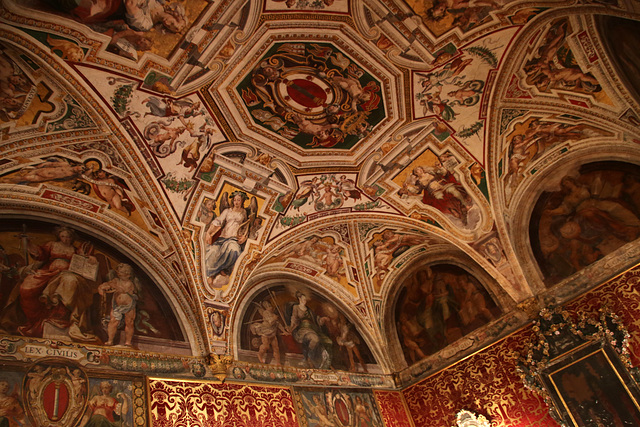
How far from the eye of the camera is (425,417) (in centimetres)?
1234

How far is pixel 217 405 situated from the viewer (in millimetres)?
A: 9203

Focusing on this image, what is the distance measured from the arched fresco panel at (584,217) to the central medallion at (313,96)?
503cm

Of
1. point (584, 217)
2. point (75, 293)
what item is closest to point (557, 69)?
point (584, 217)

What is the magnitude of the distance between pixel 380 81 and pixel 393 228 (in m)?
4.67

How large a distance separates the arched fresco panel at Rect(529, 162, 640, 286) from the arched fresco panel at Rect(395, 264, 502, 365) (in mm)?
1962

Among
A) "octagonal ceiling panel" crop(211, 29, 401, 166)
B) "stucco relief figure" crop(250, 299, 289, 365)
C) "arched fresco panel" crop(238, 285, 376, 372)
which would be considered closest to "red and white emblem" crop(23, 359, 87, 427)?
"arched fresco panel" crop(238, 285, 376, 372)

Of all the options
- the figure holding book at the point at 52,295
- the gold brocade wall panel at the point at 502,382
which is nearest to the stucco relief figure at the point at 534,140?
the gold brocade wall panel at the point at 502,382

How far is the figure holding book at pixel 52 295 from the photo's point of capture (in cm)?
808

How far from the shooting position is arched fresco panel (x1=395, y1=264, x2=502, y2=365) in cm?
1248

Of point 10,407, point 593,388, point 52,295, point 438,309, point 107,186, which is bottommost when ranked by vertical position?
point 593,388

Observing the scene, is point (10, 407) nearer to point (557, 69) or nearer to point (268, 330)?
point (268, 330)

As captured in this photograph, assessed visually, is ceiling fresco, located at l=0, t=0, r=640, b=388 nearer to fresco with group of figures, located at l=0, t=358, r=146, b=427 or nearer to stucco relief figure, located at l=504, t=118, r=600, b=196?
stucco relief figure, located at l=504, t=118, r=600, b=196

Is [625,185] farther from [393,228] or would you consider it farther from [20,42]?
[20,42]

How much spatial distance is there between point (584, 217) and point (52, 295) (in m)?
11.6
